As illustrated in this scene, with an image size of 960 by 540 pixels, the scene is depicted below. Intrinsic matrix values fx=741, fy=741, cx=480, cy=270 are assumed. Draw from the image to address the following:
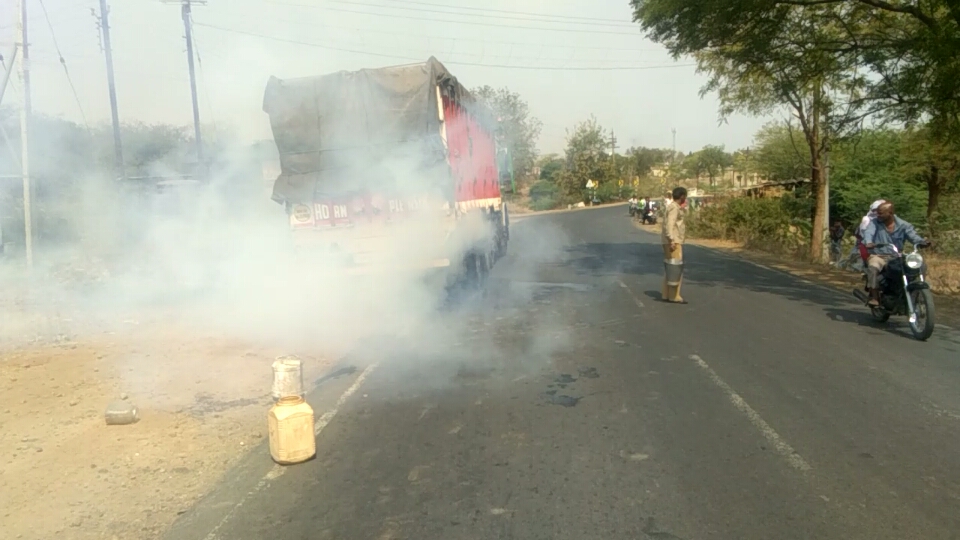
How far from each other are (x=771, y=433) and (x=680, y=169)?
79.0 metres

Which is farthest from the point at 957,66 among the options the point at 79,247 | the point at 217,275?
the point at 79,247

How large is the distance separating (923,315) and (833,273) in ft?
24.0

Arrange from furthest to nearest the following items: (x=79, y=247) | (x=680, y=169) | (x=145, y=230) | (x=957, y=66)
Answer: (x=680, y=169) → (x=79, y=247) → (x=145, y=230) → (x=957, y=66)

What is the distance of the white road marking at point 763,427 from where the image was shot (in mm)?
4457

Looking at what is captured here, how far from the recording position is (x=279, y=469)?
4688 mm

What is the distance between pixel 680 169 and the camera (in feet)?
264

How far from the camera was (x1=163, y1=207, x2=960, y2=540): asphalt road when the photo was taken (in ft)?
12.4

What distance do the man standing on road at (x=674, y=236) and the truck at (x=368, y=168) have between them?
10.4ft

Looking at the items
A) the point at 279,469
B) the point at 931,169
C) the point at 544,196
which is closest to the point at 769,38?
the point at 279,469

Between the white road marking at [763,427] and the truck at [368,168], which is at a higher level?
the truck at [368,168]

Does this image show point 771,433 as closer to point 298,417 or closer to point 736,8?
point 298,417

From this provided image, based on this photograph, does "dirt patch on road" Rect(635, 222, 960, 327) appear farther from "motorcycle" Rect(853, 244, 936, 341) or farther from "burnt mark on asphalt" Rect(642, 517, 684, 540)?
"burnt mark on asphalt" Rect(642, 517, 684, 540)

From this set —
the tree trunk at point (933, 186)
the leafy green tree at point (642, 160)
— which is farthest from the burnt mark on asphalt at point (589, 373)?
the leafy green tree at point (642, 160)

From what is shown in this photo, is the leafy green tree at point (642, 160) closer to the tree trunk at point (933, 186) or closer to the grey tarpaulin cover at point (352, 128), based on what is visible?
the tree trunk at point (933, 186)
